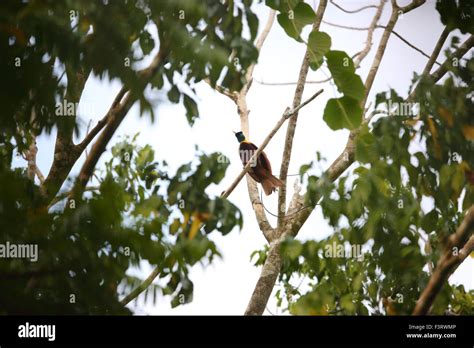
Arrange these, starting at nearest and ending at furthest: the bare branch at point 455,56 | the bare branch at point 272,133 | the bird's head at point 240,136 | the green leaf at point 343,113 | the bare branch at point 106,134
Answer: the bare branch at point 106,134 → the green leaf at point 343,113 → the bare branch at point 272,133 → the bare branch at point 455,56 → the bird's head at point 240,136

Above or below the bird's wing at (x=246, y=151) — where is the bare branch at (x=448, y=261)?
below

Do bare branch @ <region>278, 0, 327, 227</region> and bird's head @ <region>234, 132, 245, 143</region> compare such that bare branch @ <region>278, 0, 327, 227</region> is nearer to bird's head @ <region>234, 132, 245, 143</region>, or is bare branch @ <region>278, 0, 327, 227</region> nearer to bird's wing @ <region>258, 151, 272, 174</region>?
bird's wing @ <region>258, 151, 272, 174</region>

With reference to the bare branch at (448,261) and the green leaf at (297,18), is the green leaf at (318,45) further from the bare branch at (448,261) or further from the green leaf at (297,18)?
the bare branch at (448,261)

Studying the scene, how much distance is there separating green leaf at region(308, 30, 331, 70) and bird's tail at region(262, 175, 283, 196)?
673 millimetres

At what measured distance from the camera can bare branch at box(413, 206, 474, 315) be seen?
2182 mm

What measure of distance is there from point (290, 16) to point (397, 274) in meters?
1.03

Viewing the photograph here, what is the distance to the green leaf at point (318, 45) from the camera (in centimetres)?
211

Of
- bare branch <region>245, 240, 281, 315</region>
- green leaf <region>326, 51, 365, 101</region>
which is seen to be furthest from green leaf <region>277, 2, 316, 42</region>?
bare branch <region>245, 240, 281, 315</region>

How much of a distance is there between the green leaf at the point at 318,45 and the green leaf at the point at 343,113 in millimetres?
154

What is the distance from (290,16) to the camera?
2197 millimetres

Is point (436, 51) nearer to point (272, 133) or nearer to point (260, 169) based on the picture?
point (272, 133)

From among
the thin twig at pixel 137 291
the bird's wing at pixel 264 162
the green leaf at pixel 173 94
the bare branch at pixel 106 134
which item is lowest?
the thin twig at pixel 137 291

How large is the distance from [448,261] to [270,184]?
2.74ft

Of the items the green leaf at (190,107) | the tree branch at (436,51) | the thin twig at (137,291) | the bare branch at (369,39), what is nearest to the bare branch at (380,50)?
the bare branch at (369,39)
